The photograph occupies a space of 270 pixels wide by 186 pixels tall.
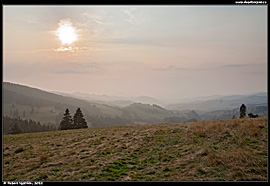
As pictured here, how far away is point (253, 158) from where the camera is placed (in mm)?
7754

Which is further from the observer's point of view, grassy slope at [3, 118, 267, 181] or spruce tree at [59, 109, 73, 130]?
spruce tree at [59, 109, 73, 130]

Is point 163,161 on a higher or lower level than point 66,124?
higher

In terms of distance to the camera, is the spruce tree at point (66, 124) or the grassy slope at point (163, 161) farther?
the spruce tree at point (66, 124)

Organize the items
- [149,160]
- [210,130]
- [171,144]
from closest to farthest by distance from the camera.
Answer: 1. [149,160]
2. [171,144]
3. [210,130]

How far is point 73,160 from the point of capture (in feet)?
31.9

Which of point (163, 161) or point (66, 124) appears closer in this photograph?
point (163, 161)
